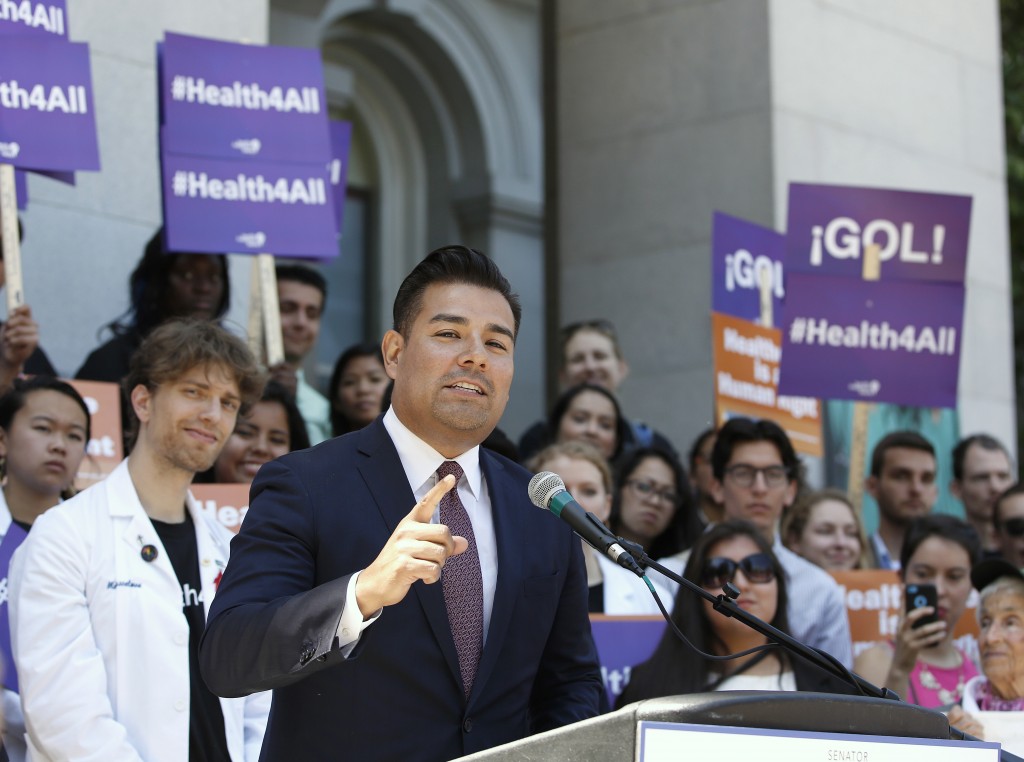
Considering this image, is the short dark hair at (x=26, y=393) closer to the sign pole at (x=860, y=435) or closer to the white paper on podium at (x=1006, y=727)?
the white paper on podium at (x=1006, y=727)

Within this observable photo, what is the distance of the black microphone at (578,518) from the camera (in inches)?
112

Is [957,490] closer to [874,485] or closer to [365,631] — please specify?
[874,485]

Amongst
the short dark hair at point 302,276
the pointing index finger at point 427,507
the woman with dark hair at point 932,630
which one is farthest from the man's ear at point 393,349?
the short dark hair at point 302,276

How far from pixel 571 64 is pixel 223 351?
7486 mm

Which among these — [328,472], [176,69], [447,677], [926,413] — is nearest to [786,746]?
[447,677]

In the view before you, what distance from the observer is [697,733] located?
2324mm

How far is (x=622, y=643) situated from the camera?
621 centimetres

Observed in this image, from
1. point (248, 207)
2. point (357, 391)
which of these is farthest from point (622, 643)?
point (248, 207)

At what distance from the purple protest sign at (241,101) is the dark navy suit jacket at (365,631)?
4.12 meters

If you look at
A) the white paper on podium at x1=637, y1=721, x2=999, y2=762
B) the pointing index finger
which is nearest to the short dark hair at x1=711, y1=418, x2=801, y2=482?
the pointing index finger

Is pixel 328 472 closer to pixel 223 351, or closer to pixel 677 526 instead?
pixel 223 351

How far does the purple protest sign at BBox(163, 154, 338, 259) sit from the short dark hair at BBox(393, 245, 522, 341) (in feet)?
12.1

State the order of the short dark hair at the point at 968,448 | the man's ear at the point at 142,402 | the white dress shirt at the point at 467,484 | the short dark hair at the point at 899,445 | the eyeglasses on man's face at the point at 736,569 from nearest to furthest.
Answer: the white dress shirt at the point at 467,484
the man's ear at the point at 142,402
the eyeglasses on man's face at the point at 736,569
the short dark hair at the point at 899,445
the short dark hair at the point at 968,448

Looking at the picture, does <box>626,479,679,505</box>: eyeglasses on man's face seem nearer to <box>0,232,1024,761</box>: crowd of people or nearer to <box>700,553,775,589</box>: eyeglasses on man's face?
<box>0,232,1024,761</box>: crowd of people
